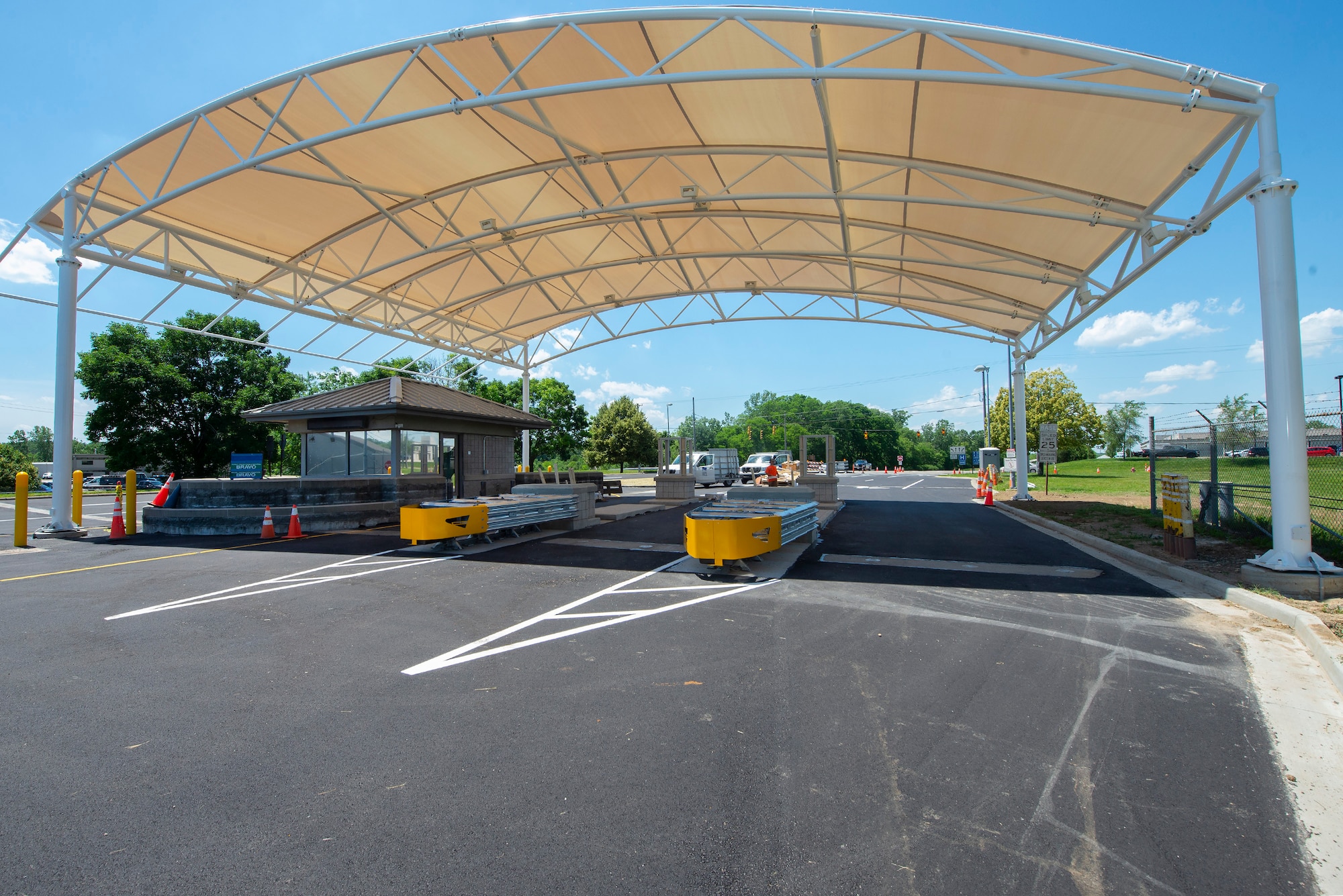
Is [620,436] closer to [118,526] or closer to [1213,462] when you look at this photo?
[118,526]

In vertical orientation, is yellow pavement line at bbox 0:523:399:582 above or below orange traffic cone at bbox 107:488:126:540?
below

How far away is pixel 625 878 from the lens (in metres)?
2.60

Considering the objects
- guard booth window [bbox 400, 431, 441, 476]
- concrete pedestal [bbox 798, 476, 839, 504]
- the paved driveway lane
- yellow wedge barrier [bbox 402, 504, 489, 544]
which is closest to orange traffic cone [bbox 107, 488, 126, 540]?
guard booth window [bbox 400, 431, 441, 476]

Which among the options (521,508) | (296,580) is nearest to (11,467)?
(521,508)

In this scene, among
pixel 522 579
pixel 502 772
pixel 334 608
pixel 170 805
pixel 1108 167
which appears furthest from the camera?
pixel 1108 167

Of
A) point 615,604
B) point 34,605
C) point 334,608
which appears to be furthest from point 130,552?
point 615,604

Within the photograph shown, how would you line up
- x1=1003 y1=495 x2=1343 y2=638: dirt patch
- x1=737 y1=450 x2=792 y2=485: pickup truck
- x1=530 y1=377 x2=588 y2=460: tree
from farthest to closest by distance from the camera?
x1=530 y1=377 x2=588 y2=460: tree → x1=737 y1=450 x2=792 y2=485: pickup truck → x1=1003 y1=495 x2=1343 y2=638: dirt patch

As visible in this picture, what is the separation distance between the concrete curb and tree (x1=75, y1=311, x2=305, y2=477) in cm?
4166

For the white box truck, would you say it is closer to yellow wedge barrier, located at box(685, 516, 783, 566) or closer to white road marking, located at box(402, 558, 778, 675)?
yellow wedge barrier, located at box(685, 516, 783, 566)

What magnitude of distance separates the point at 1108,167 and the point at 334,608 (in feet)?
47.9

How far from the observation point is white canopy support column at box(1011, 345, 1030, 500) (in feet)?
71.5

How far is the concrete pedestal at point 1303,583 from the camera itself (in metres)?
7.05

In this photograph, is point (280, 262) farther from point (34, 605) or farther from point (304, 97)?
point (34, 605)

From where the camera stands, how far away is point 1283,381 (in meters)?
7.56
